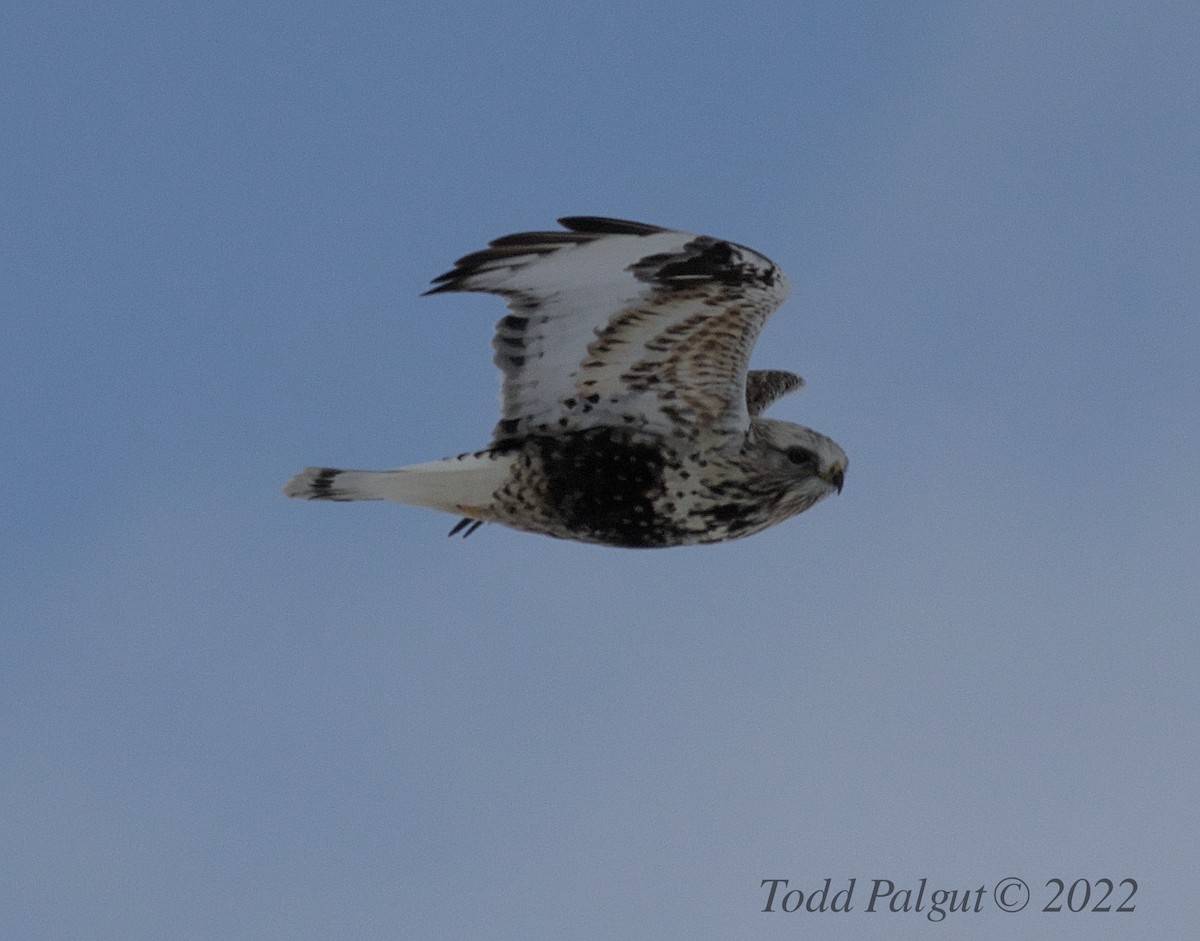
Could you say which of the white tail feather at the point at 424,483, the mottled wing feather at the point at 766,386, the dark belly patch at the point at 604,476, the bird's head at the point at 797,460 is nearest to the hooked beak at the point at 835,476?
the bird's head at the point at 797,460

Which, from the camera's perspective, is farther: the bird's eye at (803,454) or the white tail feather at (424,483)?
the bird's eye at (803,454)

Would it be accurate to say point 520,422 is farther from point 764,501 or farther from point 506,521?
point 764,501

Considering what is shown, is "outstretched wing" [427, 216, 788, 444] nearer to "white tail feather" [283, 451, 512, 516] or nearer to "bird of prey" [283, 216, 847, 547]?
"bird of prey" [283, 216, 847, 547]

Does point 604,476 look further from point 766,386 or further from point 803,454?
point 766,386

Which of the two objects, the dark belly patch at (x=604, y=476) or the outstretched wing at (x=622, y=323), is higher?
the outstretched wing at (x=622, y=323)

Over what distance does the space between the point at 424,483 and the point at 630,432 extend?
1.10 meters

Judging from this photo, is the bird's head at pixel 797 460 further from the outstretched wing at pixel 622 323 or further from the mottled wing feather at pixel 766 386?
the mottled wing feather at pixel 766 386

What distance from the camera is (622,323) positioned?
931 cm

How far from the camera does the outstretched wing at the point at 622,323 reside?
885 centimetres

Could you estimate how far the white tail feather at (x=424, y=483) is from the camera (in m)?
9.76

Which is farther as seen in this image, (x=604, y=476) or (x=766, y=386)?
(x=766, y=386)

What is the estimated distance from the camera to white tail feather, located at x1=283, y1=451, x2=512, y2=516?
9.76 m

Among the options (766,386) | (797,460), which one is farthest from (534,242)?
(766,386)

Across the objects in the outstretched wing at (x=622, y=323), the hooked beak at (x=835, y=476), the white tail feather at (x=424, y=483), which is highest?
the outstretched wing at (x=622, y=323)
